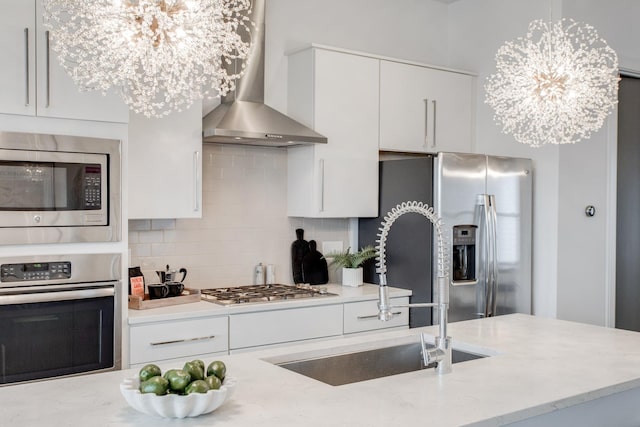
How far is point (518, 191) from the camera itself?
441 cm

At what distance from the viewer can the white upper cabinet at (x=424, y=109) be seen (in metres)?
4.46

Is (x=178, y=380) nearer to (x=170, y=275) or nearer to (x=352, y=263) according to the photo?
(x=170, y=275)

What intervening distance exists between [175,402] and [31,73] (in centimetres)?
189

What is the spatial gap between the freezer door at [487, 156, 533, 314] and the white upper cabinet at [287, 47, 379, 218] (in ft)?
2.63

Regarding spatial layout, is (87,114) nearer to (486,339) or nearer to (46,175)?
(46,175)

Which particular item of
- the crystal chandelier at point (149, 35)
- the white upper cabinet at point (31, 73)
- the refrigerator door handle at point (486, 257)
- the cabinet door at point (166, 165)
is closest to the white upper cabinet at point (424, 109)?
the refrigerator door handle at point (486, 257)

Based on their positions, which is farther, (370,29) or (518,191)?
(370,29)

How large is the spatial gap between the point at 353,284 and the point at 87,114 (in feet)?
6.82

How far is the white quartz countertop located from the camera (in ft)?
10.8

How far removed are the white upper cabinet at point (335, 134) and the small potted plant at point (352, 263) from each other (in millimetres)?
266

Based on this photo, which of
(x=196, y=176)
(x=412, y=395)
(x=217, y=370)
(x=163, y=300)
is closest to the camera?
(x=217, y=370)

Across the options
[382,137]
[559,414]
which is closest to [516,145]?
[382,137]

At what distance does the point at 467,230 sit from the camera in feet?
13.9

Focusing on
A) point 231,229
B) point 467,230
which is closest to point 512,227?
point 467,230
